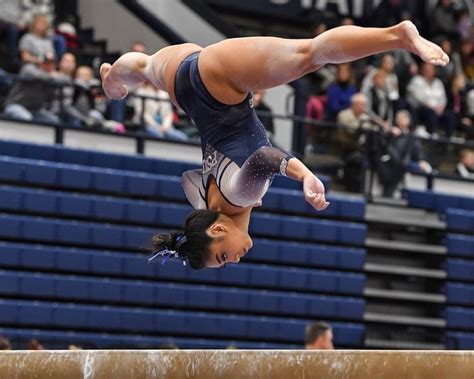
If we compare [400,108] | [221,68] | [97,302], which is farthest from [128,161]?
[221,68]

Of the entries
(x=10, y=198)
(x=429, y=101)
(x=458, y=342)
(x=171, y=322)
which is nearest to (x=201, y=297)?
(x=171, y=322)

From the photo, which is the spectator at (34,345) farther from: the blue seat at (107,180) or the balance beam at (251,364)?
the balance beam at (251,364)

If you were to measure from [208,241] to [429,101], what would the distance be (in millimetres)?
9509

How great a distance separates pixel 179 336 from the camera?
12.3 meters

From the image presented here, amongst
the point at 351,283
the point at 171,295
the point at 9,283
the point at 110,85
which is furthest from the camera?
the point at 351,283

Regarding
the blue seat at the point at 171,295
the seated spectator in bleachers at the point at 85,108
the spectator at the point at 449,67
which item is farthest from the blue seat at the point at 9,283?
the spectator at the point at 449,67

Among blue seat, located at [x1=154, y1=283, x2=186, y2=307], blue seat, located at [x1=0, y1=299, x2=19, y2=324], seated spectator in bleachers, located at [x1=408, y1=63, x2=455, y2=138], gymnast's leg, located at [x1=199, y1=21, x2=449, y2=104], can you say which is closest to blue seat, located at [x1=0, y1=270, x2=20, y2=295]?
blue seat, located at [x1=0, y1=299, x2=19, y2=324]

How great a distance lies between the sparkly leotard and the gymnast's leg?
80mm

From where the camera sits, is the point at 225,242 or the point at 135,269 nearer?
the point at 225,242

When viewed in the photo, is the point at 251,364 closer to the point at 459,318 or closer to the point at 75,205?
the point at 75,205

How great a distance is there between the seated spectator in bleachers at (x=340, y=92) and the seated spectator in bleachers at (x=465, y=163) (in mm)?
1441

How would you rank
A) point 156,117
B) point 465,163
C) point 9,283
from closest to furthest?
point 9,283
point 156,117
point 465,163

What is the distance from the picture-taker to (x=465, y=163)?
1450 centimetres

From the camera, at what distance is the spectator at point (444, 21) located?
1736 cm
